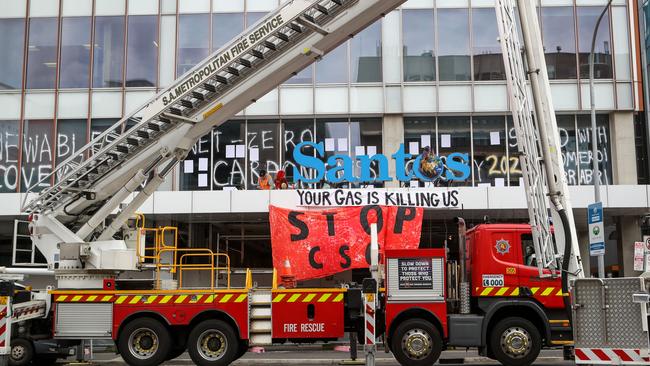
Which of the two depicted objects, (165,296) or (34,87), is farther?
(34,87)

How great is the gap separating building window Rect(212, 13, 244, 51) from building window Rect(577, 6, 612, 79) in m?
13.5

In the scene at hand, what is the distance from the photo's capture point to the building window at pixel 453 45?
27750mm

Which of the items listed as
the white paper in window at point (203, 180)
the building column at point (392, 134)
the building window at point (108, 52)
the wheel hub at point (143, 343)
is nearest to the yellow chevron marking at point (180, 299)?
the wheel hub at point (143, 343)

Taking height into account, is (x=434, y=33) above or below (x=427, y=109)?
above

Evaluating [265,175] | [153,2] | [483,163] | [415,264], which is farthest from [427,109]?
[415,264]

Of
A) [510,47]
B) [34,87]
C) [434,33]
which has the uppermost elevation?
[434,33]

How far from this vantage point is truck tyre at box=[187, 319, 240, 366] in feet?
46.0

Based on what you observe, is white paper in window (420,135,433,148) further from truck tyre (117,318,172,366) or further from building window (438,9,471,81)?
truck tyre (117,318,172,366)

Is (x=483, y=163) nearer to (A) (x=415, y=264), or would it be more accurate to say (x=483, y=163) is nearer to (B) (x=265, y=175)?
(B) (x=265, y=175)

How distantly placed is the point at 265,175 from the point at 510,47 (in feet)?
46.5

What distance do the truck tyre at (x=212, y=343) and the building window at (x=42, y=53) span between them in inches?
707

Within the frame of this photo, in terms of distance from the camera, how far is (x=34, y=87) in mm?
28422

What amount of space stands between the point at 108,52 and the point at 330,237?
14396mm

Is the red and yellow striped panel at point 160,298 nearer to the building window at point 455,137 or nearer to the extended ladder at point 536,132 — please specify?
the extended ladder at point 536,132
